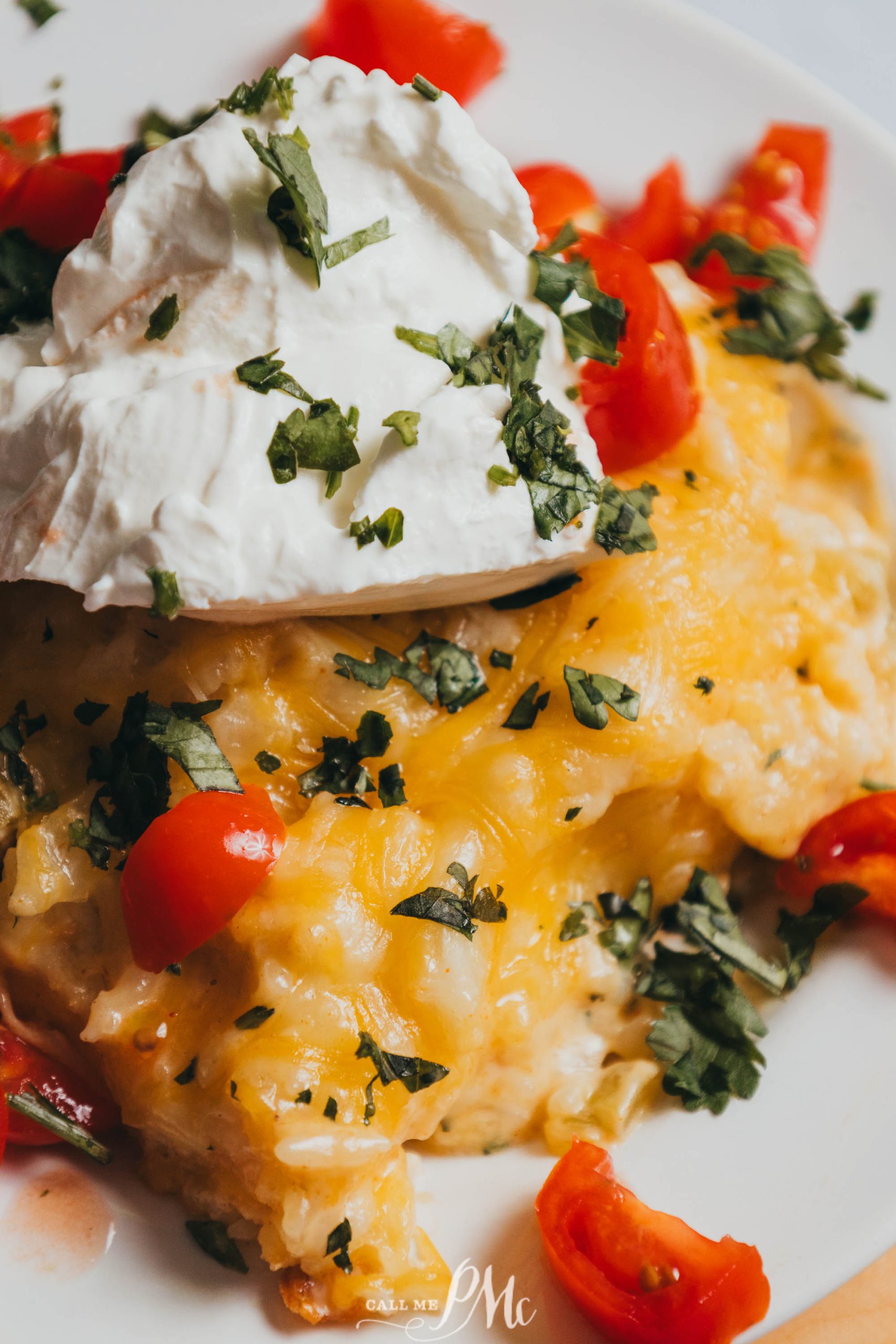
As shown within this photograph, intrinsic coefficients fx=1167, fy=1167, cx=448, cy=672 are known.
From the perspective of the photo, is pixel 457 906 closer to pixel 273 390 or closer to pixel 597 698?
pixel 597 698

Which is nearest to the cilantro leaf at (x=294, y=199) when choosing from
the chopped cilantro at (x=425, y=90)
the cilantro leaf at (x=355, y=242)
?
the cilantro leaf at (x=355, y=242)

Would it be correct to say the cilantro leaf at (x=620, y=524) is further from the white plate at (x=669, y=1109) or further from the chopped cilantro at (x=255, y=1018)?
the chopped cilantro at (x=255, y=1018)

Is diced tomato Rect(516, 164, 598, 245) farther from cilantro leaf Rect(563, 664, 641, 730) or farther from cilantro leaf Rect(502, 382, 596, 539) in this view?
cilantro leaf Rect(563, 664, 641, 730)

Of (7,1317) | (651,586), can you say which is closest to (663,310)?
(651,586)

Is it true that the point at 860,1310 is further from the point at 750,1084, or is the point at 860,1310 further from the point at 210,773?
the point at 210,773

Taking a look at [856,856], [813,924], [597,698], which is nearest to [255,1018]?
[597,698]
